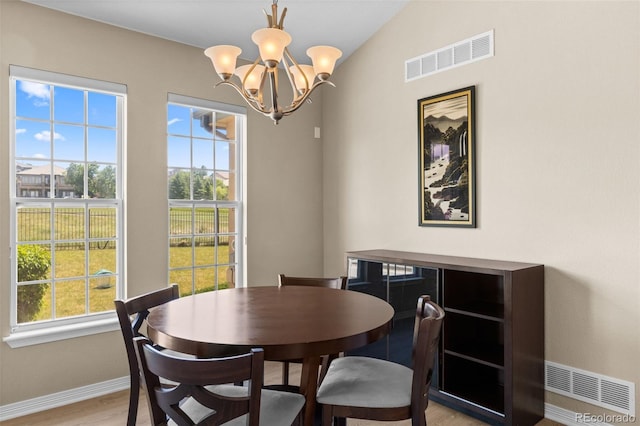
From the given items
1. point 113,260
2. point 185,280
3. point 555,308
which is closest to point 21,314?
point 113,260

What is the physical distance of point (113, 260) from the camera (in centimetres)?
337

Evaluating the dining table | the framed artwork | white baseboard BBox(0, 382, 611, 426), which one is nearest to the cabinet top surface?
the framed artwork

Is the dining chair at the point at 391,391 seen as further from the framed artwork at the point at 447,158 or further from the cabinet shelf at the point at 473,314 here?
the framed artwork at the point at 447,158

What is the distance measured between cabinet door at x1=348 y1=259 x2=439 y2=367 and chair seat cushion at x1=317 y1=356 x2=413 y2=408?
993mm

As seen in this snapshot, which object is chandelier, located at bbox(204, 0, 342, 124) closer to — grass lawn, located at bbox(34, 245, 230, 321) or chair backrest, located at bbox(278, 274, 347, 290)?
chair backrest, located at bbox(278, 274, 347, 290)

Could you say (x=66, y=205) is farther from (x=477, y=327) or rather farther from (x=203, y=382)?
(x=477, y=327)

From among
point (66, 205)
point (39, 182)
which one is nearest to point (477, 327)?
point (66, 205)

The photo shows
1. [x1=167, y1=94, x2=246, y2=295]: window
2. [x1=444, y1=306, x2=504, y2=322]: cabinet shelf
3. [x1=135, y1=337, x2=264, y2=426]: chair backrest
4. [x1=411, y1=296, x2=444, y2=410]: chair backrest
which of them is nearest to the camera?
[x1=135, y1=337, x2=264, y2=426]: chair backrest

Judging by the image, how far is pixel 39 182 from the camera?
3.03 m

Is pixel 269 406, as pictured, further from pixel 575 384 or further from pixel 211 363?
pixel 575 384

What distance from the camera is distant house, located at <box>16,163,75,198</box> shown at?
117 inches

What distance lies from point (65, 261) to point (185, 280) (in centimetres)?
95

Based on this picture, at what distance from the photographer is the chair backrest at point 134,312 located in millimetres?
2078

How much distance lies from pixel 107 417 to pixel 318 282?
1.71m
